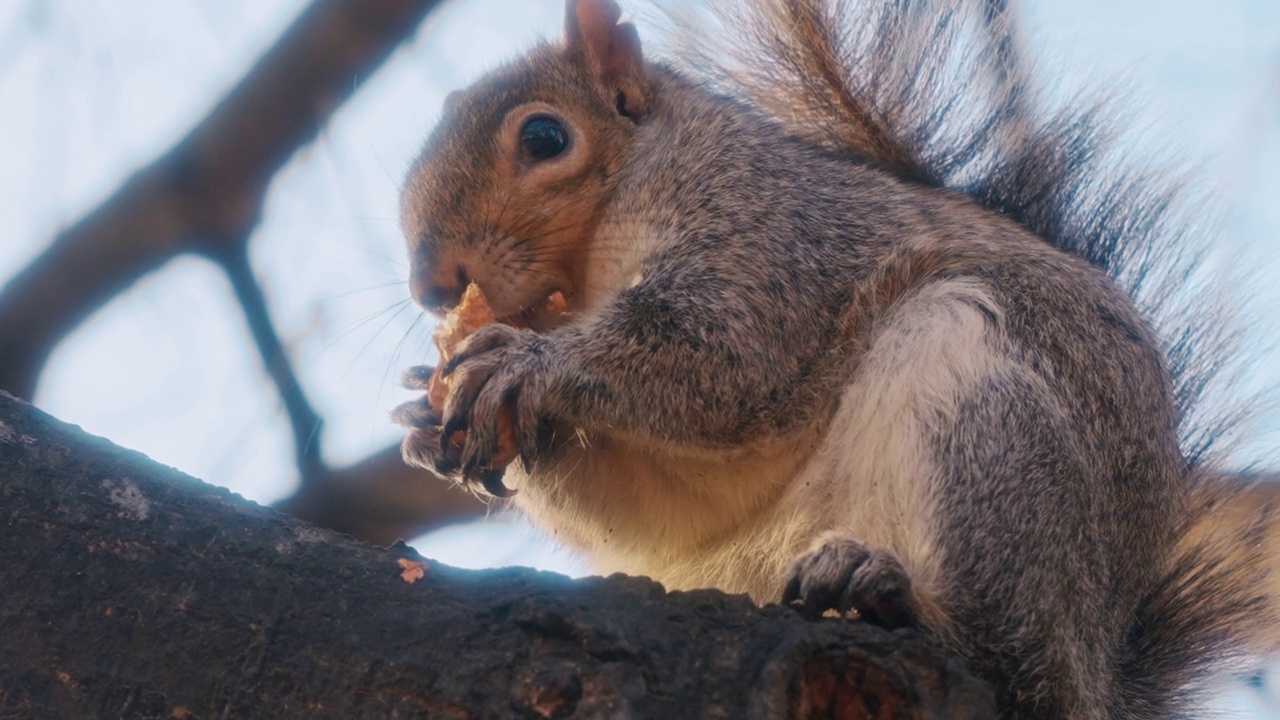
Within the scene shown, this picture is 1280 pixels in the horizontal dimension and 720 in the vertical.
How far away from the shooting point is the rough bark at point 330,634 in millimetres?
1461

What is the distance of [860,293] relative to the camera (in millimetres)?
2811

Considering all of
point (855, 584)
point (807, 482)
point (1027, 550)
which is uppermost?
point (807, 482)

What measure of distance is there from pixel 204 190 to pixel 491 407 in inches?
38.3

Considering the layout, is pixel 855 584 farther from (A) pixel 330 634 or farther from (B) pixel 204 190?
(B) pixel 204 190

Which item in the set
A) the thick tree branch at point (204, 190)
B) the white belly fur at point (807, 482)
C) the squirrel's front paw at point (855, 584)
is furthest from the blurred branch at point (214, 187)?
the squirrel's front paw at point (855, 584)

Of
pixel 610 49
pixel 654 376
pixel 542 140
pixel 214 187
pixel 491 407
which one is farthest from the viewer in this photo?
pixel 610 49

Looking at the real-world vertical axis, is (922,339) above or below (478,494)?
above

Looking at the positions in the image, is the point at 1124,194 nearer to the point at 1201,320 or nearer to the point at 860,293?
the point at 1201,320

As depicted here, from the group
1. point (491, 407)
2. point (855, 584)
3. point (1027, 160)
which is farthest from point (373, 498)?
point (1027, 160)

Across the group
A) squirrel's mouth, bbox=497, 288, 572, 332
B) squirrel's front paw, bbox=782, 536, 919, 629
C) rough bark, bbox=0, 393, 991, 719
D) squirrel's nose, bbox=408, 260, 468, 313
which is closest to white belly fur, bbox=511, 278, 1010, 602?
squirrel's front paw, bbox=782, 536, 919, 629

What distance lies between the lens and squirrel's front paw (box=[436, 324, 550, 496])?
2.52 m

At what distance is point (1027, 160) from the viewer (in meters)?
3.37

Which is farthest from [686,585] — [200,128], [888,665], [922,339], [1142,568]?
[200,128]

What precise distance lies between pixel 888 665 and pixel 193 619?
88cm
